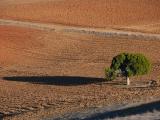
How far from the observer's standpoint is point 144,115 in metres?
11.3

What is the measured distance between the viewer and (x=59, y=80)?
95.0ft

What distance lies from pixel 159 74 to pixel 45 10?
34803 millimetres

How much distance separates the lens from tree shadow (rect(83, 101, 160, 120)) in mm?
11812

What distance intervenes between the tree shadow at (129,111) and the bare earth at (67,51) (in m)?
1.70

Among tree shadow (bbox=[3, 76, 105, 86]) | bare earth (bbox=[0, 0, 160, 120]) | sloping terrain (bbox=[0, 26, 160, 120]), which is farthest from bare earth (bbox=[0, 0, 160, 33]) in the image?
tree shadow (bbox=[3, 76, 105, 86])

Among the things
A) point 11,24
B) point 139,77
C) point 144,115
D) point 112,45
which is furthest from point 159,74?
point 11,24

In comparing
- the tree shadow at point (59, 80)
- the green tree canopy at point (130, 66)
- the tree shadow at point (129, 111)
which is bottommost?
the tree shadow at point (59, 80)

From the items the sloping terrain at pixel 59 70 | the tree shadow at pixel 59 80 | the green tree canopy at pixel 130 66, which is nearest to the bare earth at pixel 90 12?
the sloping terrain at pixel 59 70

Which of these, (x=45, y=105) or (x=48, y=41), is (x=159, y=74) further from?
(x=48, y=41)

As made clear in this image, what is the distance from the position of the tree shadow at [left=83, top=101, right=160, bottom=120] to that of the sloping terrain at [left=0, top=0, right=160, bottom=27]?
40406 mm

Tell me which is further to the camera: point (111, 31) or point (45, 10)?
point (45, 10)

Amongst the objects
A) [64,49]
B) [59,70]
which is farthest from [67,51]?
[59,70]

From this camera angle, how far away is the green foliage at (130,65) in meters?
26.5

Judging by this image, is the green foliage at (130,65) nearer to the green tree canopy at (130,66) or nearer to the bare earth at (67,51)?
the green tree canopy at (130,66)
